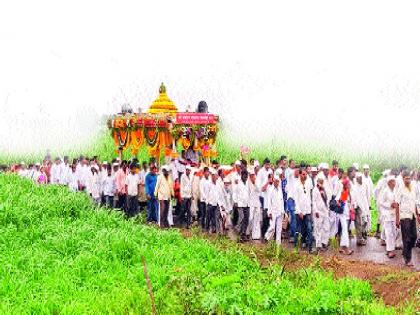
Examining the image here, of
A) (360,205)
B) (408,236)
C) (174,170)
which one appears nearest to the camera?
(408,236)

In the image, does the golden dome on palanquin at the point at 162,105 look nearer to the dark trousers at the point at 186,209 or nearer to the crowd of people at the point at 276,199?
the crowd of people at the point at 276,199

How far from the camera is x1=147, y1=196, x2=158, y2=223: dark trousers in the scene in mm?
14391

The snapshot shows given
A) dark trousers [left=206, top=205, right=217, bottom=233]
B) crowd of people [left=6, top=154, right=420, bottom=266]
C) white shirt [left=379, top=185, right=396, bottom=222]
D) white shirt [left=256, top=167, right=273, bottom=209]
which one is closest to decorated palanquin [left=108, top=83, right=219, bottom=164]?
crowd of people [left=6, top=154, right=420, bottom=266]

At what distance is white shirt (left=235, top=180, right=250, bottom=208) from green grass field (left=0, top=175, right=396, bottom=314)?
1.23 meters

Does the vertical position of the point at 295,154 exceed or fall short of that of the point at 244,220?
it exceeds it

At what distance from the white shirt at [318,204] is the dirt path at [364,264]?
2.18 ft

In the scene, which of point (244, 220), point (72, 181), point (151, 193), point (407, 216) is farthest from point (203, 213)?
point (72, 181)

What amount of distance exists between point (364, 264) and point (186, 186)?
→ 4.91m

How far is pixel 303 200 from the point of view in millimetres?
11094

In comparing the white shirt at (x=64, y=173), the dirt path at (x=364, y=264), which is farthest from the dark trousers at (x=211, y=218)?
the white shirt at (x=64, y=173)

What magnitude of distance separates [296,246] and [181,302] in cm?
388

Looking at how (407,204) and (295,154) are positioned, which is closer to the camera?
(407,204)

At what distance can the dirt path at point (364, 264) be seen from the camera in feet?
28.2

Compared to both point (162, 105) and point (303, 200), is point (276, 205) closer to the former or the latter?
point (303, 200)
